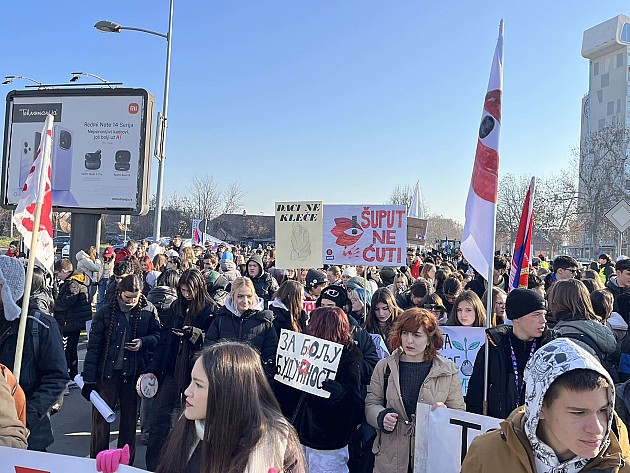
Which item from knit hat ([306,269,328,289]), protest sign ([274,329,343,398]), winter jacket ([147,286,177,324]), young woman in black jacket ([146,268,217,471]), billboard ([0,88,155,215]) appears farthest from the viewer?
billboard ([0,88,155,215])

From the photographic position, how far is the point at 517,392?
13.7 ft

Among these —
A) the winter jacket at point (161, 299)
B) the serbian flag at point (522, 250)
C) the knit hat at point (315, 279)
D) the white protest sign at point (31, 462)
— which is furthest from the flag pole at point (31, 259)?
the serbian flag at point (522, 250)

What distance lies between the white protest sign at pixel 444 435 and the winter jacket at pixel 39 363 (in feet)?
7.96

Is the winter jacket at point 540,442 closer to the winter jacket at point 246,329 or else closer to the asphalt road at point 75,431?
the winter jacket at point 246,329

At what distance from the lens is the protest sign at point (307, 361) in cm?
432

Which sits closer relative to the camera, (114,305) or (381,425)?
(381,425)

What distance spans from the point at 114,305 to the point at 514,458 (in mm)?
4654

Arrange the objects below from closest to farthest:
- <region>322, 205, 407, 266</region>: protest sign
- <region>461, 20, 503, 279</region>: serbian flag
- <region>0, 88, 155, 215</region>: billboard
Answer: <region>461, 20, 503, 279</region>: serbian flag → <region>322, 205, 407, 266</region>: protest sign → <region>0, 88, 155, 215</region>: billboard

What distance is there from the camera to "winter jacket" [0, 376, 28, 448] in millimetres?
2797

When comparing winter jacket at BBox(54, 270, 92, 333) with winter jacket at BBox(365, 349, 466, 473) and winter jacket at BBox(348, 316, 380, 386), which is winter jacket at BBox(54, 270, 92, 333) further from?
winter jacket at BBox(365, 349, 466, 473)

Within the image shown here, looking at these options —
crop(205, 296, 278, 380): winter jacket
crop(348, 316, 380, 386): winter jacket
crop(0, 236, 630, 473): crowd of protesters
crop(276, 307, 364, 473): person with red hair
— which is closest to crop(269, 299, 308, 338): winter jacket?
crop(0, 236, 630, 473): crowd of protesters

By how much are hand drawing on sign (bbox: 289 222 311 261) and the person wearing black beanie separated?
12.3 feet

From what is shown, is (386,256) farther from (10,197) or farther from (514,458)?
(10,197)

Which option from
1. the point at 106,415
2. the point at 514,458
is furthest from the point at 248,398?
the point at 106,415
